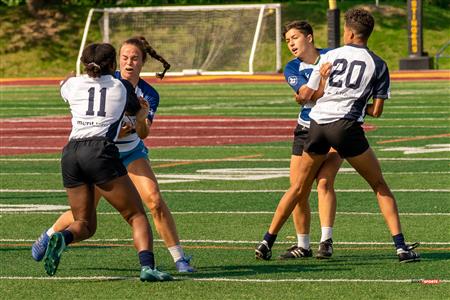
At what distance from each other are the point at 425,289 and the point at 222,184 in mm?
7219

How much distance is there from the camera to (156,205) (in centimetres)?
995

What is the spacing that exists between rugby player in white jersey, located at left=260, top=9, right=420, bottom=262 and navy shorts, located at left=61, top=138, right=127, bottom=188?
1.68m

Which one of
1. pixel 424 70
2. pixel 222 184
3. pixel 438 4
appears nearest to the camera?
pixel 222 184

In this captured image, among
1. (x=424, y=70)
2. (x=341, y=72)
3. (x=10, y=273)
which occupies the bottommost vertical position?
(x=424, y=70)

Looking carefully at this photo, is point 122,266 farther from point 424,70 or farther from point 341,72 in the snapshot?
point 424,70

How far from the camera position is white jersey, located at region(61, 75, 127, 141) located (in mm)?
9352

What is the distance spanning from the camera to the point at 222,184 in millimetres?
16188

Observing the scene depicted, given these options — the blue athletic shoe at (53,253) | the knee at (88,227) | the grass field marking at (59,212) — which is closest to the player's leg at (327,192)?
the knee at (88,227)

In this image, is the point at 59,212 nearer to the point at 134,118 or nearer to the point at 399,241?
the point at 134,118

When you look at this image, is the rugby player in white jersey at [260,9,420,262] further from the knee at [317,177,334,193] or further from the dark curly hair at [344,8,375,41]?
the knee at [317,177,334,193]

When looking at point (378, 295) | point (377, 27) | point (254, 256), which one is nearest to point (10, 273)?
point (254, 256)

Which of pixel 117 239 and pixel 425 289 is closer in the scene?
pixel 425 289

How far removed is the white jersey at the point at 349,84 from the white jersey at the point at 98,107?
5.23 feet

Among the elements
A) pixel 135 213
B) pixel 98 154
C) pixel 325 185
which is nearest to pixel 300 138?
pixel 325 185
